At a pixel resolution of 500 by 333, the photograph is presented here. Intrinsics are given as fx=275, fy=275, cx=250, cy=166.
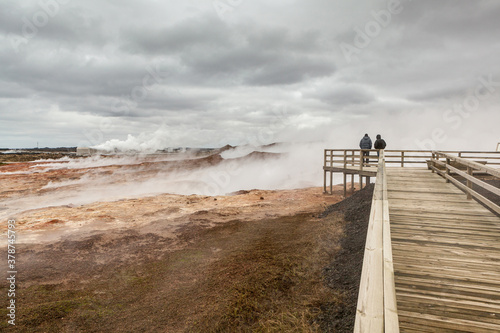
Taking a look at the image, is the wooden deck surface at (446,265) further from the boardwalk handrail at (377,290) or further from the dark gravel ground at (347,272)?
the dark gravel ground at (347,272)

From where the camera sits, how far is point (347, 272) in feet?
24.1

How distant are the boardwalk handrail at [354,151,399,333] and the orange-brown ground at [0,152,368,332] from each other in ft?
8.59

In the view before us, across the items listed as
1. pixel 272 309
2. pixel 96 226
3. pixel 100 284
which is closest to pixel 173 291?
pixel 100 284

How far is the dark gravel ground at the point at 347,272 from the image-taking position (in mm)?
5426

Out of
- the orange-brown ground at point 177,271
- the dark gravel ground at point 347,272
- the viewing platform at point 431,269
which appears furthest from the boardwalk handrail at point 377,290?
the orange-brown ground at point 177,271

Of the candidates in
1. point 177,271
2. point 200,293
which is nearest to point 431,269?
point 200,293

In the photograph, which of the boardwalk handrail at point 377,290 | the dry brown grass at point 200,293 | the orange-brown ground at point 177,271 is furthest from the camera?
the orange-brown ground at point 177,271

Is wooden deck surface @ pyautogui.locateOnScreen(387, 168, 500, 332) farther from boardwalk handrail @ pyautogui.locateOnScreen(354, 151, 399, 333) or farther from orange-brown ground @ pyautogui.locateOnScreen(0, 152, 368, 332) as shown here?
orange-brown ground @ pyautogui.locateOnScreen(0, 152, 368, 332)

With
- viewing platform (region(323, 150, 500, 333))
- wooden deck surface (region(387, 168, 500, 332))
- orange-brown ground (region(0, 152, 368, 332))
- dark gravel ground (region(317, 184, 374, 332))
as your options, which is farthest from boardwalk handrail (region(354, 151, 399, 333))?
orange-brown ground (region(0, 152, 368, 332))

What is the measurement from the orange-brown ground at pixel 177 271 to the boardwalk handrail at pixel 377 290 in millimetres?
2617

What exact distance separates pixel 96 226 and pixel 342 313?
1329 cm

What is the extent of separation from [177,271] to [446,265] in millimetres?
7476

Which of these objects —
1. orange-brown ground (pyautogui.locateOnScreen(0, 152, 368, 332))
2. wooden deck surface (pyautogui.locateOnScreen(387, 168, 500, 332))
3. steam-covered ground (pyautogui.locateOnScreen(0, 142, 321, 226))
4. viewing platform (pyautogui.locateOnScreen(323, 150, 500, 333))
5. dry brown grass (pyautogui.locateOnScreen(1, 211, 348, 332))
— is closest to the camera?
viewing platform (pyautogui.locateOnScreen(323, 150, 500, 333))

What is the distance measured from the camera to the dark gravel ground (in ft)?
17.8
